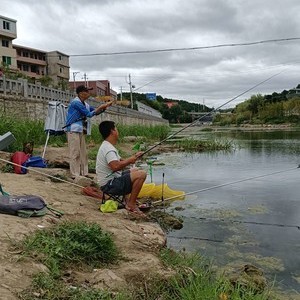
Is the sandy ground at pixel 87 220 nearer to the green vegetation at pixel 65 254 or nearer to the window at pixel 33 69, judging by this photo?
the green vegetation at pixel 65 254

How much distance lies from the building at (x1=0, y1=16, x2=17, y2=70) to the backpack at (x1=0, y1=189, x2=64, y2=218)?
38246 mm

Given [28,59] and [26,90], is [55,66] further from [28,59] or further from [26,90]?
[26,90]

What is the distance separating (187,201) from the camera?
7.28m

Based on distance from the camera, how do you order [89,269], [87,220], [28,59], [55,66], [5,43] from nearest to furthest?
[89,269]
[87,220]
[5,43]
[28,59]
[55,66]

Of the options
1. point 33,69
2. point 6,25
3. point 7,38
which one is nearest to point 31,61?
point 33,69

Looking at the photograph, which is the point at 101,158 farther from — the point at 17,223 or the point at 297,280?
the point at 297,280

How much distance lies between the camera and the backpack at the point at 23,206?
153 inches

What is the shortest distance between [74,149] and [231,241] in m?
3.16

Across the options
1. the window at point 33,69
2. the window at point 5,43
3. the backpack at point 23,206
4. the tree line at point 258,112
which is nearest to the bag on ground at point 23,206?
the backpack at point 23,206

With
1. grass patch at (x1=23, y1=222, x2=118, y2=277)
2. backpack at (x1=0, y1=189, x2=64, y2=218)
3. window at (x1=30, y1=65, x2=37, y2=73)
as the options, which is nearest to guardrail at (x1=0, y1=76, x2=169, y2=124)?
backpack at (x1=0, y1=189, x2=64, y2=218)

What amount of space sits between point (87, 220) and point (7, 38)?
40.5 metres

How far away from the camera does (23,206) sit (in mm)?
3924

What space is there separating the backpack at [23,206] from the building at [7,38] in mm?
38246

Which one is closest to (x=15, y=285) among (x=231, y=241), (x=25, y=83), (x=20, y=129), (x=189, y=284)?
(x=189, y=284)
